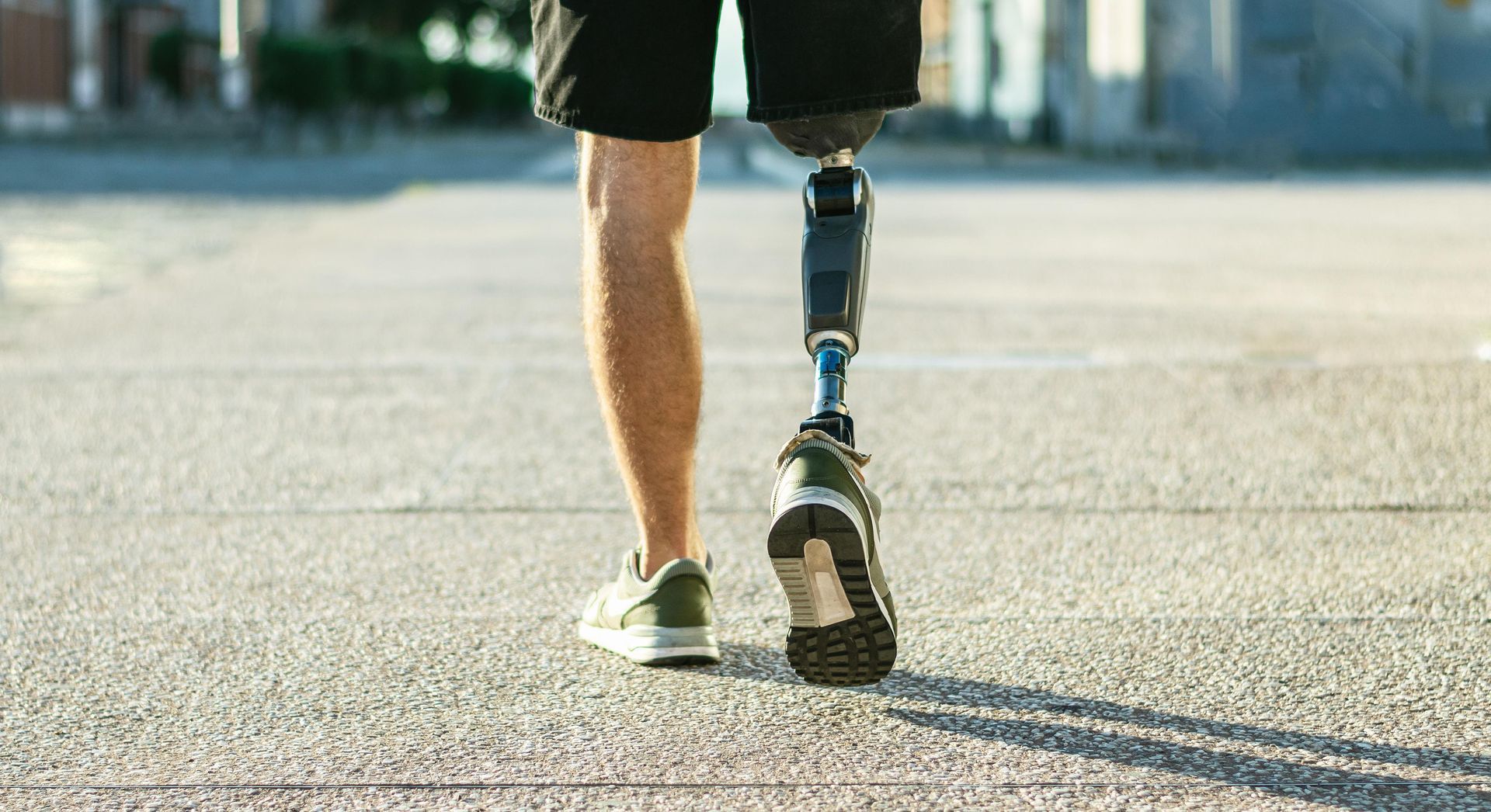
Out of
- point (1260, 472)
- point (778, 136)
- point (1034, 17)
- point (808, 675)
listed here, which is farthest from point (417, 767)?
point (1034, 17)

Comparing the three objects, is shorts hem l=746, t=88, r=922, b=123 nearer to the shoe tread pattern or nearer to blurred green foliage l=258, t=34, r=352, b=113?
the shoe tread pattern

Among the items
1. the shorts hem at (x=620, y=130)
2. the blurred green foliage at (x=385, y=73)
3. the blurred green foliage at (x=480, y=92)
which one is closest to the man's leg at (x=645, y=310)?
the shorts hem at (x=620, y=130)

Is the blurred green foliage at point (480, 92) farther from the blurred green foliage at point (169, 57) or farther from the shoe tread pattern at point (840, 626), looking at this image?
the shoe tread pattern at point (840, 626)

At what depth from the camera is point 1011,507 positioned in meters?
3.61

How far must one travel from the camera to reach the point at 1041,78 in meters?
36.1

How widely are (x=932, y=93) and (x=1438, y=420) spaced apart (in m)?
55.3

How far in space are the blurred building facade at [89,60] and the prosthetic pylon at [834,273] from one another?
29168 mm

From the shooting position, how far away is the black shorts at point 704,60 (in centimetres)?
233

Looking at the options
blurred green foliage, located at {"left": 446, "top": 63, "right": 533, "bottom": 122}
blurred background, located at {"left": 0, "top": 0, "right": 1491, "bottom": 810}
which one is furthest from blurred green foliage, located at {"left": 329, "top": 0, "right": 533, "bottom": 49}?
blurred background, located at {"left": 0, "top": 0, "right": 1491, "bottom": 810}

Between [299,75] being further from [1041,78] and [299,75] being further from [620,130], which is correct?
[620,130]

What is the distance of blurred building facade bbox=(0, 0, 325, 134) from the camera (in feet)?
131

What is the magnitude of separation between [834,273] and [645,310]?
0.28m

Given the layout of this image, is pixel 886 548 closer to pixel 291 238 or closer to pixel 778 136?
pixel 778 136

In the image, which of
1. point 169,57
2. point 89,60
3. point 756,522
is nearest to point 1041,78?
point 169,57
